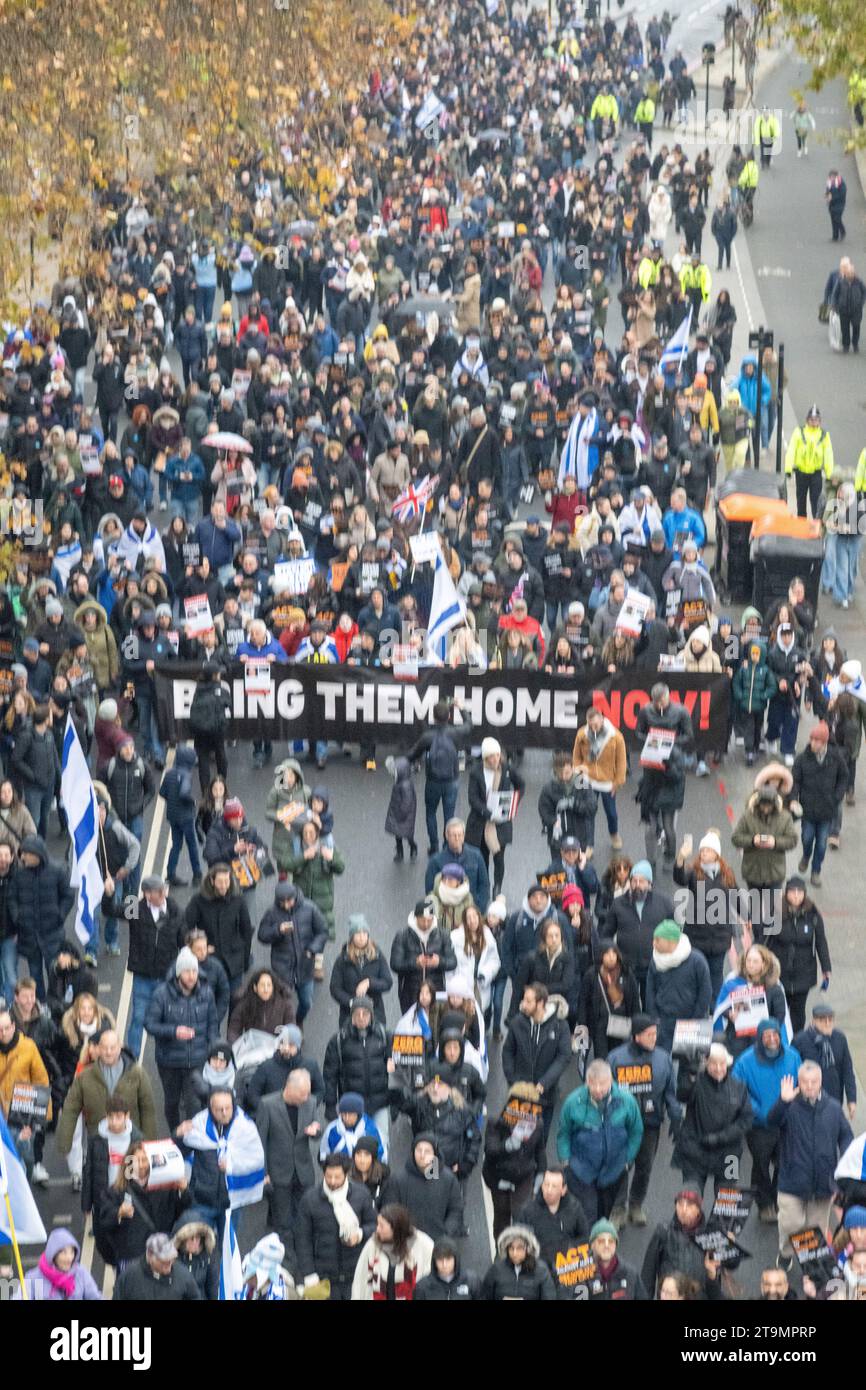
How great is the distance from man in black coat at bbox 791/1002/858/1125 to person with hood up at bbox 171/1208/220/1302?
11.6ft

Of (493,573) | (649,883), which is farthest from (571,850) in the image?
(493,573)

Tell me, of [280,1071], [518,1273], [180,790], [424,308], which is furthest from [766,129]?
[518,1273]

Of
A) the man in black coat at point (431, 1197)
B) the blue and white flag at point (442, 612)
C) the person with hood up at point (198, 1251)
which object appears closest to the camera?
the person with hood up at point (198, 1251)

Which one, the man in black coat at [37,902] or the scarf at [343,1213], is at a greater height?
the man in black coat at [37,902]

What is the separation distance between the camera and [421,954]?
16.6 m

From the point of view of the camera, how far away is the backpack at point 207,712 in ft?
68.2

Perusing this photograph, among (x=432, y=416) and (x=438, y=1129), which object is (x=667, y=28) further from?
(x=438, y=1129)

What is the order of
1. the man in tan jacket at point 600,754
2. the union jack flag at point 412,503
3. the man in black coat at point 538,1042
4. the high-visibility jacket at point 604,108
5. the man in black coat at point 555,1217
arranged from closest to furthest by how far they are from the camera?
1. the man in black coat at point 555,1217
2. the man in black coat at point 538,1042
3. the man in tan jacket at point 600,754
4. the union jack flag at point 412,503
5. the high-visibility jacket at point 604,108

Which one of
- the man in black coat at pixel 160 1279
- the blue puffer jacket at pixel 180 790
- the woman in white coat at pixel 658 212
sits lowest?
the man in black coat at pixel 160 1279

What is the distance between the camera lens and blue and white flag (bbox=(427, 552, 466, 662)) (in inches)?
869

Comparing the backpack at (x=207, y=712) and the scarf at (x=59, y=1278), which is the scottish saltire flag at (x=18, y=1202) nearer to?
the scarf at (x=59, y=1278)

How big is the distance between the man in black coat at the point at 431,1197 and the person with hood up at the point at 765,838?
4654mm

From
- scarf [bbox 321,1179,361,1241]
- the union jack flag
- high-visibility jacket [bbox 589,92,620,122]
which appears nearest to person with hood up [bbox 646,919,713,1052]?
scarf [bbox 321,1179,361,1241]

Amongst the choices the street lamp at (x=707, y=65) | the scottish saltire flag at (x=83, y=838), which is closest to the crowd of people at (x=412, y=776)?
the scottish saltire flag at (x=83, y=838)
